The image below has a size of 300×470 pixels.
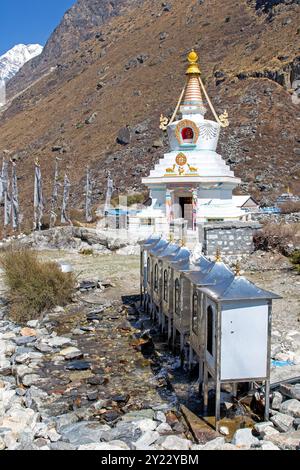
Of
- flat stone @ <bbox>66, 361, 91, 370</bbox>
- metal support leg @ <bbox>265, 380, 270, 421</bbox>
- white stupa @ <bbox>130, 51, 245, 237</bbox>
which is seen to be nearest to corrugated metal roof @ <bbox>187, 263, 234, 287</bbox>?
metal support leg @ <bbox>265, 380, 270, 421</bbox>

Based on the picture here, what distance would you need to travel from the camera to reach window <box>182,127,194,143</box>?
84.0 feet

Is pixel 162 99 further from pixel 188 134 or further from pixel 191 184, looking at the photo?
pixel 191 184

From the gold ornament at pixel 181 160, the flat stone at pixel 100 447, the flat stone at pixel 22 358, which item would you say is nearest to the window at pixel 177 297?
the flat stone at pixel 22 358

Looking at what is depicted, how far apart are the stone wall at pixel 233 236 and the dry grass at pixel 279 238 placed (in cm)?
27

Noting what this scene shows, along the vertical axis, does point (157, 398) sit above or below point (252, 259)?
below

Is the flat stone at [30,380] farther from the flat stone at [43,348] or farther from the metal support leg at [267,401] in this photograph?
the metal support leg at [267,401]

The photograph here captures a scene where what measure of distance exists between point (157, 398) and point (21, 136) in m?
73.5

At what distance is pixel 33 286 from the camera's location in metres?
12.0

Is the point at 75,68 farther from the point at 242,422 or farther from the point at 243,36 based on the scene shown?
the point at 242,422

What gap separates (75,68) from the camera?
97812 millimetres

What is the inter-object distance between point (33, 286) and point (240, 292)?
7.04m
